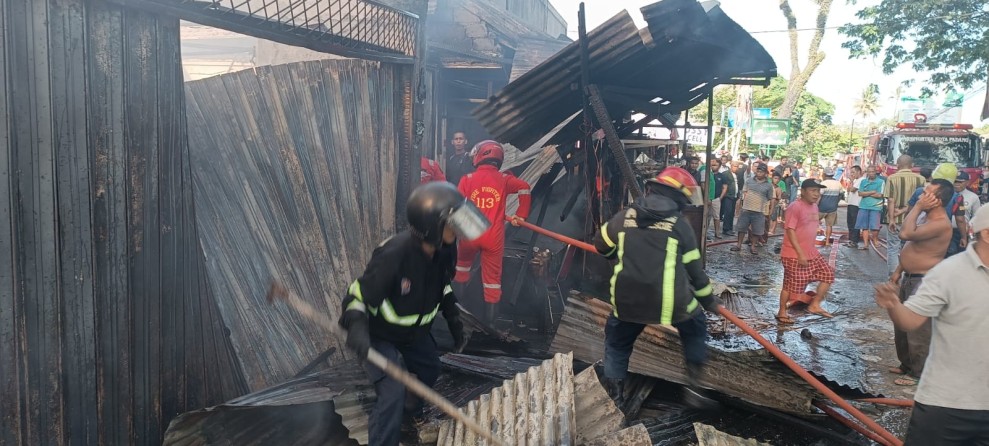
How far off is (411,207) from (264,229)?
163 centimetres

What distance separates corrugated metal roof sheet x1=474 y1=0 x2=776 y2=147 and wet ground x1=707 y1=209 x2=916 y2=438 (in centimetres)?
252

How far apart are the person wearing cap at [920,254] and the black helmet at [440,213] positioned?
12.9 ft

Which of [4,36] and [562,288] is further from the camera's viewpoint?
[562,288]

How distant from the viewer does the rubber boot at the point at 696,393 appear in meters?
4.23

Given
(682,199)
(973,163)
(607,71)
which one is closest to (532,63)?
(607,71)

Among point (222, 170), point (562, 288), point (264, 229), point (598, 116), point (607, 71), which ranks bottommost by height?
point (562, 288)

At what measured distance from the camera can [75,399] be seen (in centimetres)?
289

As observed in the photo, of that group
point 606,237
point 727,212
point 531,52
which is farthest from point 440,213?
point 727,212

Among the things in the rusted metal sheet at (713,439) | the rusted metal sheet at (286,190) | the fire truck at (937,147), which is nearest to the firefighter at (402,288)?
the rusted metal sheet at (286,190)

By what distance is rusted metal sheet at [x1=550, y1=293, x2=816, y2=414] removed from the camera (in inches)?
158

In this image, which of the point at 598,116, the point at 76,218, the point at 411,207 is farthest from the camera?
the point at 598,116

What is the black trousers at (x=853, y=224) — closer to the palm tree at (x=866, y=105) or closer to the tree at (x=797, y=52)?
the tree at (x=797, y=52)

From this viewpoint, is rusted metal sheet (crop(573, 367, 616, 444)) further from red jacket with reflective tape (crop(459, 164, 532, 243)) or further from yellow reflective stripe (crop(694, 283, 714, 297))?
red jacket with reflective tape (crop(459, 164, 532, 243))

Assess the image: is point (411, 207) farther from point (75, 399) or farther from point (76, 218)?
point (75, 399)
